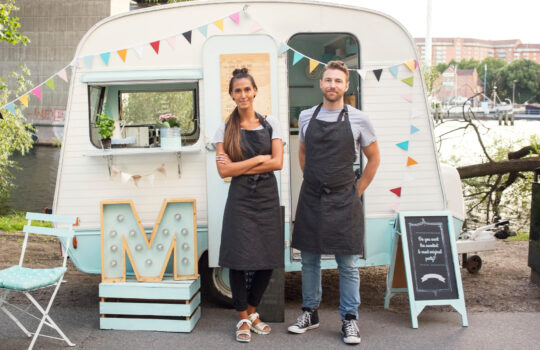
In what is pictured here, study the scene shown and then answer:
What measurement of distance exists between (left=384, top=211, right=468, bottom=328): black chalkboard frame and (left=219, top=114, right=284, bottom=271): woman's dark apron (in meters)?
1.16

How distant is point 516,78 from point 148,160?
2759 inches

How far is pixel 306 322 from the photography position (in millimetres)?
4707

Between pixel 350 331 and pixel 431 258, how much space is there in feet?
3.32

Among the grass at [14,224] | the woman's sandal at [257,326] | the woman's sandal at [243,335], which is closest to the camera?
the woman's sandal at [243,335]

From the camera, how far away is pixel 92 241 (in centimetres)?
512

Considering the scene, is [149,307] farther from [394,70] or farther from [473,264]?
[473,264]

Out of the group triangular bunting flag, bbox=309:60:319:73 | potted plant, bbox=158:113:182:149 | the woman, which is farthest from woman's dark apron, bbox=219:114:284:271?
triangular bunting flag, bbox=309:60:319:73

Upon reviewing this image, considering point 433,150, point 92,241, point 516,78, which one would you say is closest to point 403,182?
point 433,150

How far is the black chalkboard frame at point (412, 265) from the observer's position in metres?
4.85

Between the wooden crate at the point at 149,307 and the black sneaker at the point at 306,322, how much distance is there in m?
0.81

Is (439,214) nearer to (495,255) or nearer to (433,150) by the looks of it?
(433,150)

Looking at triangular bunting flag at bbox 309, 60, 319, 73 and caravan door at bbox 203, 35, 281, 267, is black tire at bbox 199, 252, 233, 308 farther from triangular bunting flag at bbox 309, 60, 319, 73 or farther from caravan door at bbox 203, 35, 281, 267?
triangular bunting flag at bbox 309, 60, 319, 73

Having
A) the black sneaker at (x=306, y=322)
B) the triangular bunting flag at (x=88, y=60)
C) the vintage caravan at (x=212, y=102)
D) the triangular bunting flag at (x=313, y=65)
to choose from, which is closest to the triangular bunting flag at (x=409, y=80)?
the vintage caravan at (x=212, y=102)

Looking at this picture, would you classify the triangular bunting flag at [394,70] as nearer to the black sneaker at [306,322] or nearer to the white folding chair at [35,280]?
the black sneaker at [306,322]
